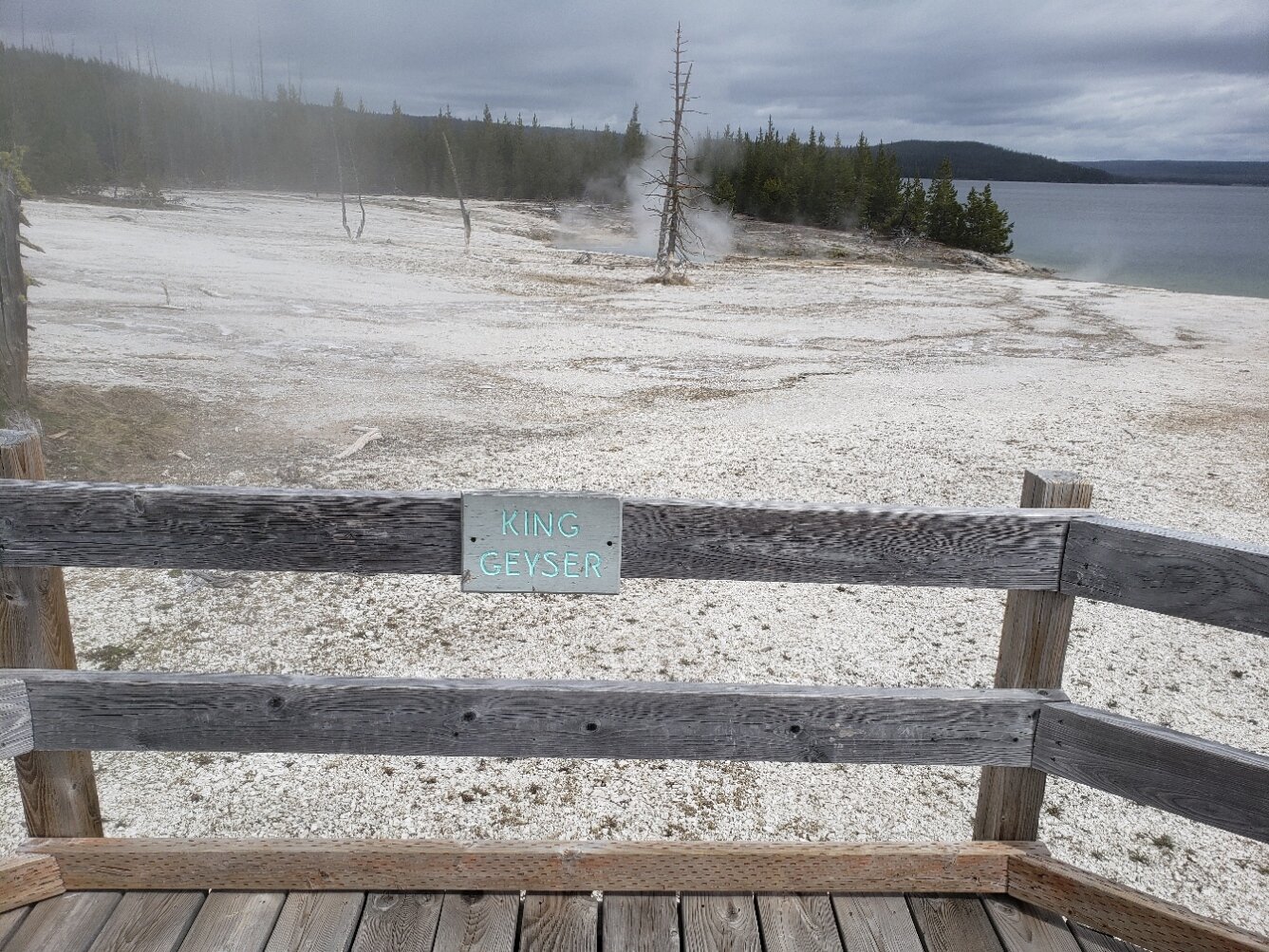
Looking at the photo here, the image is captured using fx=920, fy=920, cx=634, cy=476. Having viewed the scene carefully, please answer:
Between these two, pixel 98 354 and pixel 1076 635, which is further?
pixel 98 354

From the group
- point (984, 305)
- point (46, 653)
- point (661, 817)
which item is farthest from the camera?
point (984, 305)

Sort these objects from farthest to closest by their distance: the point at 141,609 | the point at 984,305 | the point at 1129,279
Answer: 1. the point at 1129,279
2. the point at 984,305
3. the point at 141,609

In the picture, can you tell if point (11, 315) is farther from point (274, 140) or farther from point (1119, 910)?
point (274, 140)

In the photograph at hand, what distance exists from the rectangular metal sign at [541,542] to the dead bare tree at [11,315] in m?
8.45

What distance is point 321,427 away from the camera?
34.4 ft

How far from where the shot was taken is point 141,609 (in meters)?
6.09

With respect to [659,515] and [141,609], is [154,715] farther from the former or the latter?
[141,609]

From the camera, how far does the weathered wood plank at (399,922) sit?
2359 mm

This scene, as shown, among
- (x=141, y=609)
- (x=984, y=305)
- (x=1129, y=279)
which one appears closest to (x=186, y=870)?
(x=141, y=609)

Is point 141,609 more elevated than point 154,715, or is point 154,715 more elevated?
point 154,715

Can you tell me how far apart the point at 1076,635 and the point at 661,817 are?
11.7 feet

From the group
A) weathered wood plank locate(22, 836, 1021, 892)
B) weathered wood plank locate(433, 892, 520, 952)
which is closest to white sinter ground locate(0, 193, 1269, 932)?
weathered wood plank locate(22, 836, 1021, 892)

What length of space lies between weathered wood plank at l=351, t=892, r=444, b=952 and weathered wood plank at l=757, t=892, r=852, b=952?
0.88m

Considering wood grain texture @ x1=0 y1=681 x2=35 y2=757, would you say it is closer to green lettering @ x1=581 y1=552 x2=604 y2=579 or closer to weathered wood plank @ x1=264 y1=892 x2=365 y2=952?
weathered wood plank @ x1=264 y1=892 x2=365 y2=952
